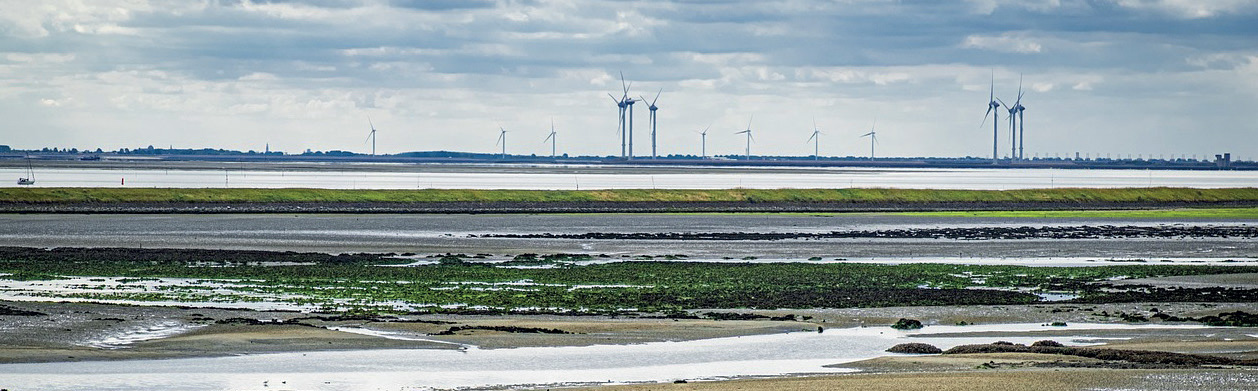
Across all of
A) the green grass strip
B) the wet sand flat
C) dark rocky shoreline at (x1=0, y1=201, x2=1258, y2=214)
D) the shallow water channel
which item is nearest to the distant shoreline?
dark rocky shoreline at (x1=0, y1=201, x2=1258, y2=214)

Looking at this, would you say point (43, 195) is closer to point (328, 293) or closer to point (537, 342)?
point (328, 293)

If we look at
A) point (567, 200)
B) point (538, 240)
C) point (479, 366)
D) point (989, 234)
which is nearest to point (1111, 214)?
point (989, 234)

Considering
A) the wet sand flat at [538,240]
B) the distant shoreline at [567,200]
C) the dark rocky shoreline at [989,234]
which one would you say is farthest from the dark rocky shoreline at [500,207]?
the dark rocky shoreline at [989,234]

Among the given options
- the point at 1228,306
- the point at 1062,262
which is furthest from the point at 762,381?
the point at 1062,262

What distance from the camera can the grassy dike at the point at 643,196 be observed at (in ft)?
311

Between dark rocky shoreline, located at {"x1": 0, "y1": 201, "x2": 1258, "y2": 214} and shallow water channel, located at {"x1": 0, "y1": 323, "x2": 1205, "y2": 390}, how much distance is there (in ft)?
209

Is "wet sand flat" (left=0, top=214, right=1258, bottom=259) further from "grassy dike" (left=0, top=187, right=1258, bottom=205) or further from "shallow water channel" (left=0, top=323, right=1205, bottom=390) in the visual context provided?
"shallow water channel" (left=0, top=323, right=1205, bottom=390)

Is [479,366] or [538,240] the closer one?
[479,366]

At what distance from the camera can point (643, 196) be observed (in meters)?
107

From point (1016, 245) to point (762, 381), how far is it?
42962 millimetres

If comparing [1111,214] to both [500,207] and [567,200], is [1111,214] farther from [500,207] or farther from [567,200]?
[500,207]

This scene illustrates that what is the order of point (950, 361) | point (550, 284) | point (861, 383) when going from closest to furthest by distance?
1. point (861, 383)
2. point (950, 361)
3. point (550, 284)

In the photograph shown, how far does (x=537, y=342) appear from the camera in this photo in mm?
27484

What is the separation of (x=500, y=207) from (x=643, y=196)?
13416mm
